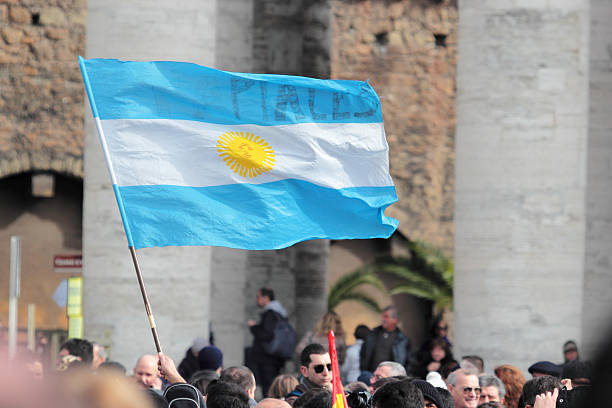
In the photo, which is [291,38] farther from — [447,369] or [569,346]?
[447,369]

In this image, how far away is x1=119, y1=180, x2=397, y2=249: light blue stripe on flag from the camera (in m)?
6.47

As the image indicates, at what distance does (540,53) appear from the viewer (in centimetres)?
1141

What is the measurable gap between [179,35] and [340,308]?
51.9ft

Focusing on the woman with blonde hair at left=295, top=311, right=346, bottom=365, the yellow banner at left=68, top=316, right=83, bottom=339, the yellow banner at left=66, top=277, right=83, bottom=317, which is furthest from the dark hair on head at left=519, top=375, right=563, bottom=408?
the yellow banner at left=66, top=277, right=83, bottom=317

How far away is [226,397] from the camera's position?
184 inches

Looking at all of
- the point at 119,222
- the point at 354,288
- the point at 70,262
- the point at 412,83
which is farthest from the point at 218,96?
the point at 412,83

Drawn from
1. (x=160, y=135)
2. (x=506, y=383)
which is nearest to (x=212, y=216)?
(x=160, y=135)

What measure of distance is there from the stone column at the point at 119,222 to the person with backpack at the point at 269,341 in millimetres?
2174

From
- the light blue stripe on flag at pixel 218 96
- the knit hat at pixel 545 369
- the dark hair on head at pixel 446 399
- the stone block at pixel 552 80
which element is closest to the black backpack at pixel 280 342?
the stone block at pixel 552 80

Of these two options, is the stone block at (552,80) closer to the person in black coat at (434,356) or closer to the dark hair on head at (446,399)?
the person in black coat at (434,356)

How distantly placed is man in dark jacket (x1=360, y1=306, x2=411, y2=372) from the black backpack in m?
1.50

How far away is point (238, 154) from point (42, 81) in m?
16.3

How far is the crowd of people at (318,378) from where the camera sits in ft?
4.61

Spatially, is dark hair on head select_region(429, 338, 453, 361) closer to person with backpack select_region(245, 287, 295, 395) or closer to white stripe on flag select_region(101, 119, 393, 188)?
person with backpack select_region(245, 287, 295, 395)
